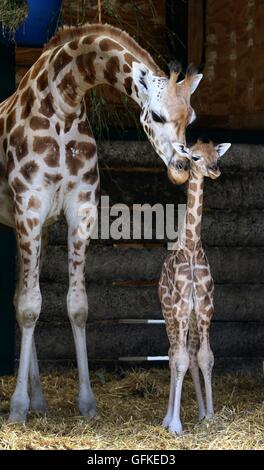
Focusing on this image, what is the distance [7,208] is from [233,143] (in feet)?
8.00

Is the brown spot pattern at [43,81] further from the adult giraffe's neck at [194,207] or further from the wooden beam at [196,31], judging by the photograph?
the wooden beam at [196,31]

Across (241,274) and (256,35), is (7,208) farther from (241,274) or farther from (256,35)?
(256,35)

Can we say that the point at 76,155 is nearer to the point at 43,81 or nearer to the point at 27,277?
the point at 43,81

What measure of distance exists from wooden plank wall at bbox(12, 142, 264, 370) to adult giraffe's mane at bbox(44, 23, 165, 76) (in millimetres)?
1767

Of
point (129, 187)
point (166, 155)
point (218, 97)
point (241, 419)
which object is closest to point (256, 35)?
point (218, 97)

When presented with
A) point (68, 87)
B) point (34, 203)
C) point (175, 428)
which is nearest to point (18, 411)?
point (175, 428)

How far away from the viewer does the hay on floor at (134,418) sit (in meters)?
4.89

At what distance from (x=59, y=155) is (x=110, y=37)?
2.46 ft

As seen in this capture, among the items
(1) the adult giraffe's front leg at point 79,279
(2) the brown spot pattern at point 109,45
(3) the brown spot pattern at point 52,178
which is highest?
(2) the brown spot pattern at point 109,45

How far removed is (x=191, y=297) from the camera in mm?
5176

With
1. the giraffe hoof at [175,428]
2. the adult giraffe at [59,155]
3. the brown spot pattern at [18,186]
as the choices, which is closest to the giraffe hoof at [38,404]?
the adult giraffe at [59,155]

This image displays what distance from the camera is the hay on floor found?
489 cm

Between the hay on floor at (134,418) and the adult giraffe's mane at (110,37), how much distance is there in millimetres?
1891

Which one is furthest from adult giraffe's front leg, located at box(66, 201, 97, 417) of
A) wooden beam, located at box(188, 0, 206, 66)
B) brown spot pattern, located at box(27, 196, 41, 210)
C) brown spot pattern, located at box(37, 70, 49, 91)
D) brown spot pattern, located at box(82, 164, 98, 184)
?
wooden beam, located at box(188, 0, 206, 66)
